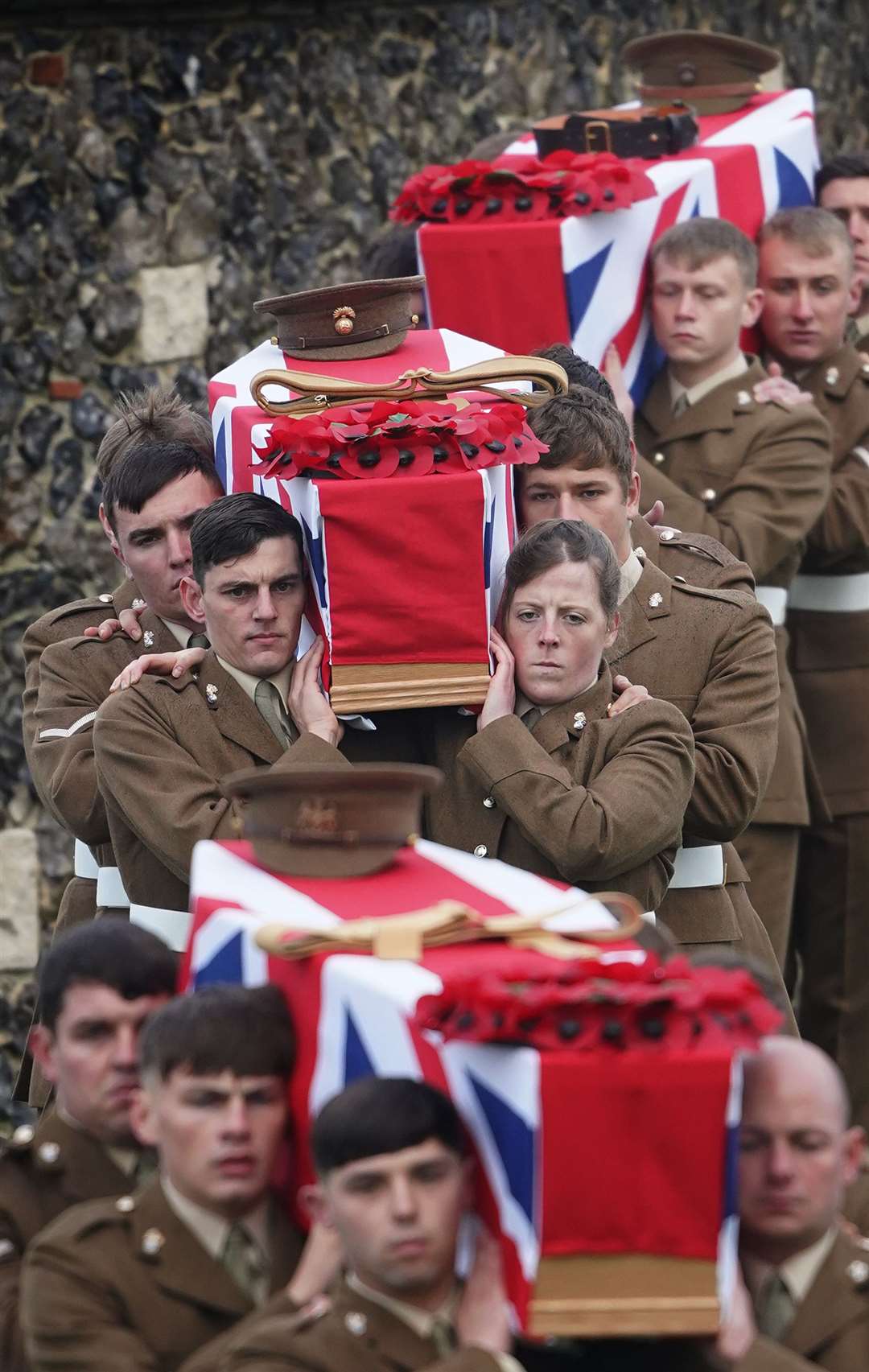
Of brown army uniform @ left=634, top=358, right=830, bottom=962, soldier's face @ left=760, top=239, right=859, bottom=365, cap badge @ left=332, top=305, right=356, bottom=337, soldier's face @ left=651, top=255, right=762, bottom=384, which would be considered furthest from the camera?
soldier's face @ left=760, top=239, right=859, bottom=365

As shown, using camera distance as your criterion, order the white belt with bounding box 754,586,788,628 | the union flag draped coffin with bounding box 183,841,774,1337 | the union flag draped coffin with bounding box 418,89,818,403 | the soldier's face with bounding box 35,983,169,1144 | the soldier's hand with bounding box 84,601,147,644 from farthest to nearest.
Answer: the white belt with bounding box 754,586,788,628 < the union flag draped coffin with bounding box 418,89,818,403 < the soldier's hand with bounding box 84,601,147,644 < the soldier's face with bounding box 35,983,169,1144 < the union flag draped coffin with bounding box 183,841,774,1337

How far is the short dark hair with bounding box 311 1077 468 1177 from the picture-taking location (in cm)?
376

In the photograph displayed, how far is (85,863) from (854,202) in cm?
288

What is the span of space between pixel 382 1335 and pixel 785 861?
3.62 metres

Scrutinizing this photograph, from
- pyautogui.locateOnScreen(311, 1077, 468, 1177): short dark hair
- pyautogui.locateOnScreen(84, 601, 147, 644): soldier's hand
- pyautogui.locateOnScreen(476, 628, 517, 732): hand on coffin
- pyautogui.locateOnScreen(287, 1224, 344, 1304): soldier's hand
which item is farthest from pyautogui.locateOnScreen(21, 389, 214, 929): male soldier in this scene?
pyautogui.locateOnScreen(311, 1077, 468, 1177): short dark hair

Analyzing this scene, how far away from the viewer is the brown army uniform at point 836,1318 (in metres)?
3.93

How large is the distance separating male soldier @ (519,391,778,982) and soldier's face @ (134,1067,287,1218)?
162cm

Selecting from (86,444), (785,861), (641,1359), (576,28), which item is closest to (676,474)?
(785,861)

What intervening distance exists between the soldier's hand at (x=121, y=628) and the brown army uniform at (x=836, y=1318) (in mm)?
2407

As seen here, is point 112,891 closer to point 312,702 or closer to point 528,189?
point 312,702

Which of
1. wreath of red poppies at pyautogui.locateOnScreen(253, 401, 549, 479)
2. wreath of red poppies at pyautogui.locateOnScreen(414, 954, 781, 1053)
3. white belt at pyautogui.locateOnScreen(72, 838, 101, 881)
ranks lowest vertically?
white belt at pyautogui.locateOnScreen(72, 838, 101, 881)

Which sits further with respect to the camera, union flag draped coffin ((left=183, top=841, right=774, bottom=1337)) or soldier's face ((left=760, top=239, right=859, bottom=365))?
soldier's face ((left=760, top=239, right=859, bottom=365))

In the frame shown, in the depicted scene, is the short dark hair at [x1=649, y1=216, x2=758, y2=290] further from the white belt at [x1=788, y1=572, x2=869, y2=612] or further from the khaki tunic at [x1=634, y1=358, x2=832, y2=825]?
the white belt at [x1=788, y1=572, x2=869, y2=612]

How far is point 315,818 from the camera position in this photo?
437cm
